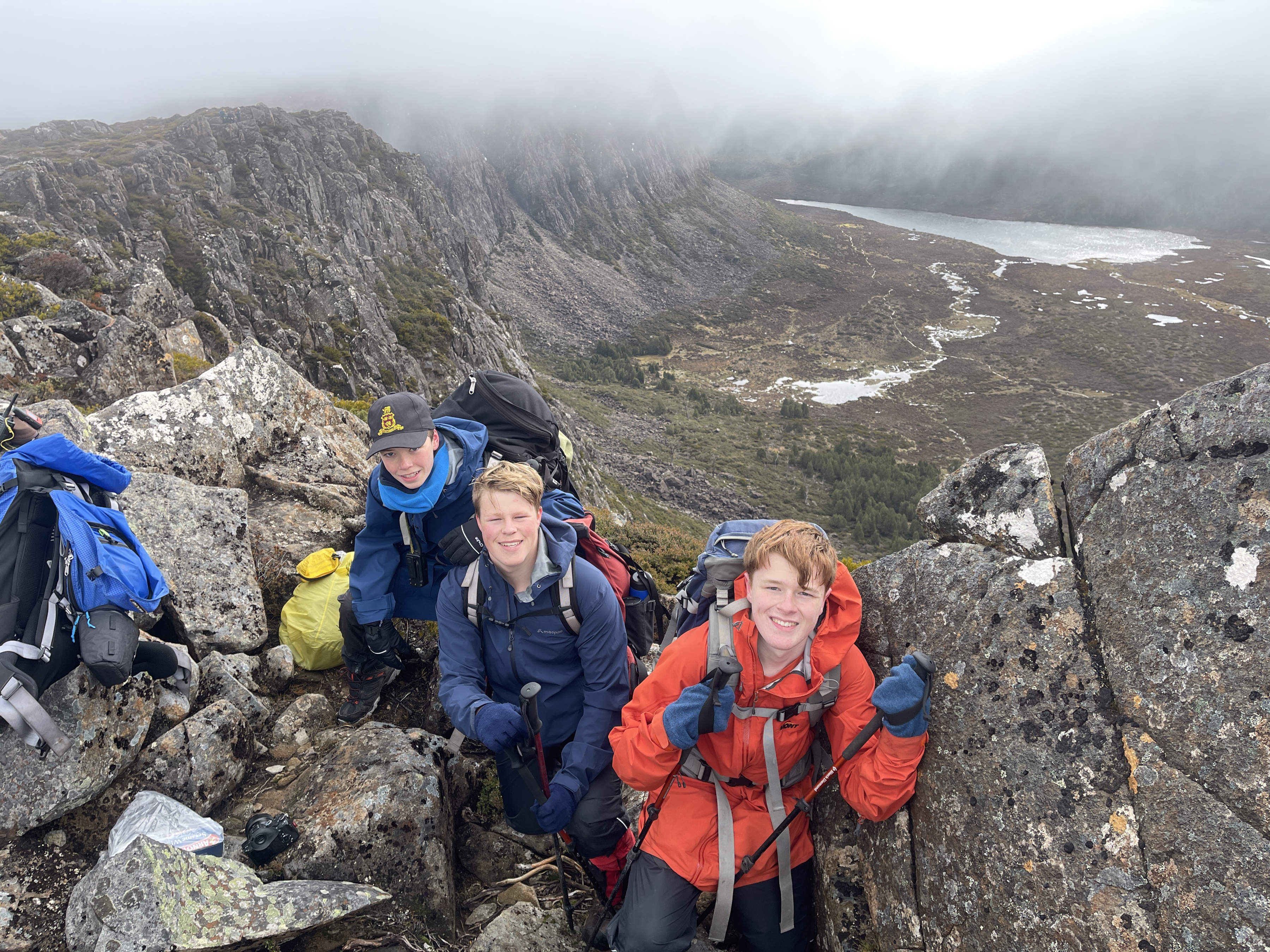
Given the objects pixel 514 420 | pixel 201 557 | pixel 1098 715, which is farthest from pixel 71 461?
pixel 1098 715

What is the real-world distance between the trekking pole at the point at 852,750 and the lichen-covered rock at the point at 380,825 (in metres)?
2.21

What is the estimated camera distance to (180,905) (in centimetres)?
350

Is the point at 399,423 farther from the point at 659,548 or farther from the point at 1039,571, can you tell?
the point at 659,548

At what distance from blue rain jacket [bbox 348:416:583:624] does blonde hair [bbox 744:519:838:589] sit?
6.76ft

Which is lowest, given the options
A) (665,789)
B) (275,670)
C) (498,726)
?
(275,670)

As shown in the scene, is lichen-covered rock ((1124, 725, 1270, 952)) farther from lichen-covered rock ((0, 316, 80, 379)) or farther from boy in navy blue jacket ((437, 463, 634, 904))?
lichen-covered rock ((0, 316, 80, 379))

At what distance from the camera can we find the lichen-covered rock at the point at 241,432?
7.84 metres

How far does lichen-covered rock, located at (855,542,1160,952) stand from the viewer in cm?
294

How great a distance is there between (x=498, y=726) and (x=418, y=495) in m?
1.99

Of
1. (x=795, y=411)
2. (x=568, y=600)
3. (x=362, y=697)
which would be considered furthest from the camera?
(x=795, y=411)

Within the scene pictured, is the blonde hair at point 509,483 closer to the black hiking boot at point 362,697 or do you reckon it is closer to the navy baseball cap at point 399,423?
the navy baseball cap at point 399,423

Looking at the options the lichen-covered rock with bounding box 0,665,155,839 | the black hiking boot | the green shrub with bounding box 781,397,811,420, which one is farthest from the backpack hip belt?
the green shrub with bounding box 781,397,811,420

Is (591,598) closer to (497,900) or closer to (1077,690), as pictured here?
(497,900)

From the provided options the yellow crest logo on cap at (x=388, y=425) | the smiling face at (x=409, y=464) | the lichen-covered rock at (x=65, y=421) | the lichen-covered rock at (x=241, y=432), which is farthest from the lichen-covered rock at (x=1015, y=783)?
the lichen-covered rock at (x=65, y=421)
